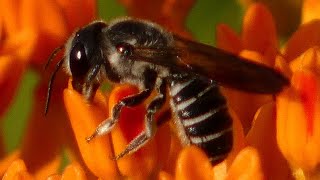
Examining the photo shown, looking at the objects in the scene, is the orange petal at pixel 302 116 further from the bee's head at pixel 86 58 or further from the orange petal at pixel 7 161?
the orange petal at pixel 7 161

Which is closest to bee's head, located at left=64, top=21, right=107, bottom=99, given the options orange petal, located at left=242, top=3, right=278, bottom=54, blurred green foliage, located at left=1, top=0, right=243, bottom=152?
orange petal, located at left=242, top=3, right=278, bottom=54

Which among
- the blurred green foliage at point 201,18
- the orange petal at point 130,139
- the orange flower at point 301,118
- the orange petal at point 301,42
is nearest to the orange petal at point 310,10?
the orange petal at point 301,42

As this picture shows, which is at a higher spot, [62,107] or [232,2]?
[62,107]

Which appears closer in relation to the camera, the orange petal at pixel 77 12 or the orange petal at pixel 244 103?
the orange petal at pixel 244 103

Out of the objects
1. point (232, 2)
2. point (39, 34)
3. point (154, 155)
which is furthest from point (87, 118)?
point (232, 2)

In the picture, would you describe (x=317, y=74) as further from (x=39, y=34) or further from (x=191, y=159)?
(x=39, y=34)

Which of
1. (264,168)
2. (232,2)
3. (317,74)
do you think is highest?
(317,74)

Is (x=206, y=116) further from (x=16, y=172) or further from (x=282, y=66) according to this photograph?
(x=16, y=172)
